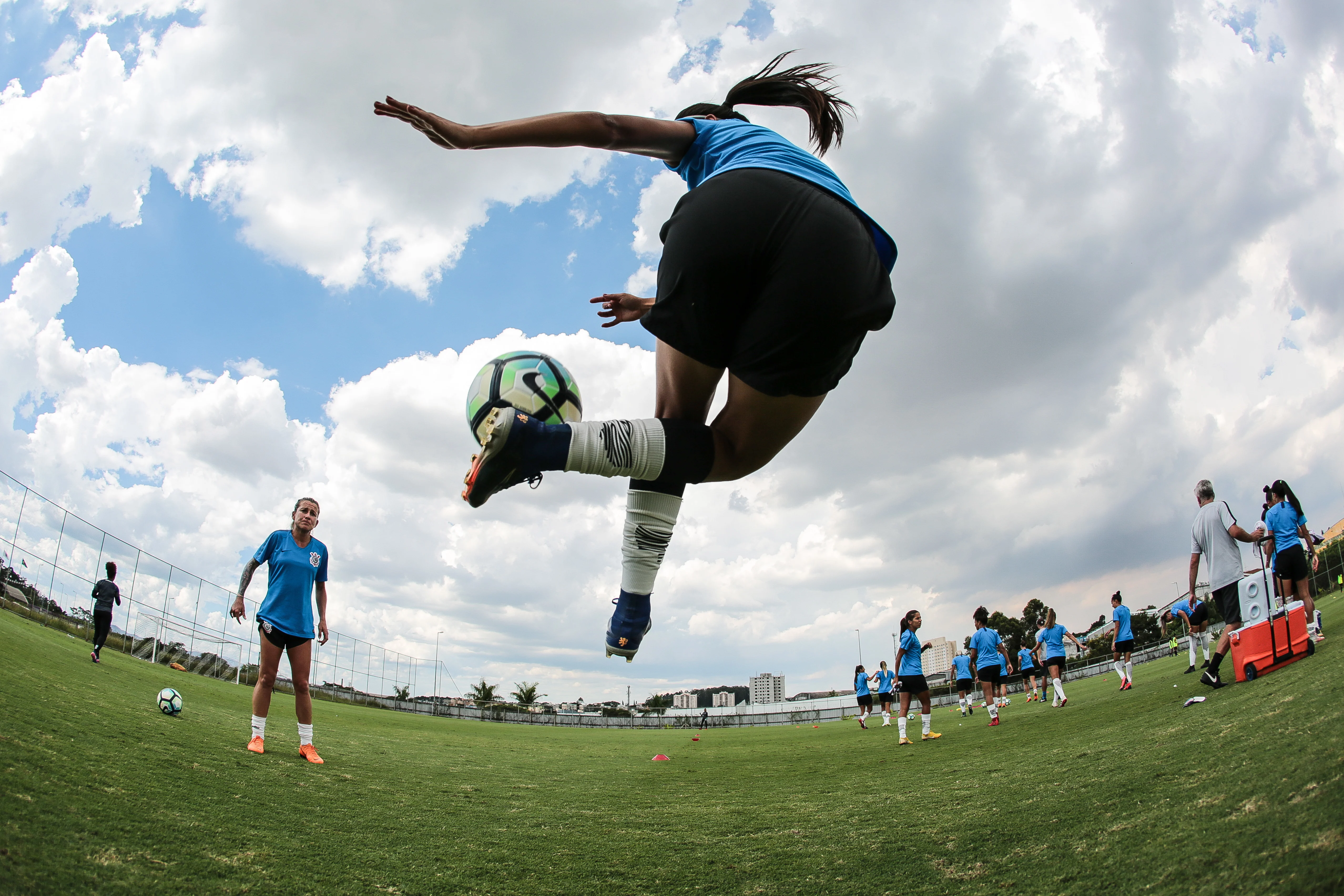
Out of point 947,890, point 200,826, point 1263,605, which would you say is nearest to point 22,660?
point 200,826

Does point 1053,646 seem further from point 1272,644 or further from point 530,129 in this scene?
point 530,129

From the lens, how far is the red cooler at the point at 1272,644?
22.8 feet

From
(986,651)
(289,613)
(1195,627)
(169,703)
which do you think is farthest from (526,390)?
(1195,627)

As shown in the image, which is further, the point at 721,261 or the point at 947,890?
the point at 947,890

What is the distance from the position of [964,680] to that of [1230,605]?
933 cm

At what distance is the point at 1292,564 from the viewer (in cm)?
805

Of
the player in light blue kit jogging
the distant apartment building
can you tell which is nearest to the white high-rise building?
the distant apartment building

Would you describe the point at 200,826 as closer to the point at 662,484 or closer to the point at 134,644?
the point at 662,484

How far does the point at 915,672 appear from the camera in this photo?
11.3m

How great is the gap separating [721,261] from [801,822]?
3306 millimetres

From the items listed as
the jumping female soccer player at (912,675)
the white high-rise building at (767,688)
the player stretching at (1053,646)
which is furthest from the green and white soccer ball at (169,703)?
the white high-rise building at (767,688)

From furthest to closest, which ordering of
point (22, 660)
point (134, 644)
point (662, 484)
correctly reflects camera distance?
point (134, 644) < point (22, 660) < point (662, 484)

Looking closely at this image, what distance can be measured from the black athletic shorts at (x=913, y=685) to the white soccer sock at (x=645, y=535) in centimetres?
1006

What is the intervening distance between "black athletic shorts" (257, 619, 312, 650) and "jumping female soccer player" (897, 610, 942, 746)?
8.16 meters
